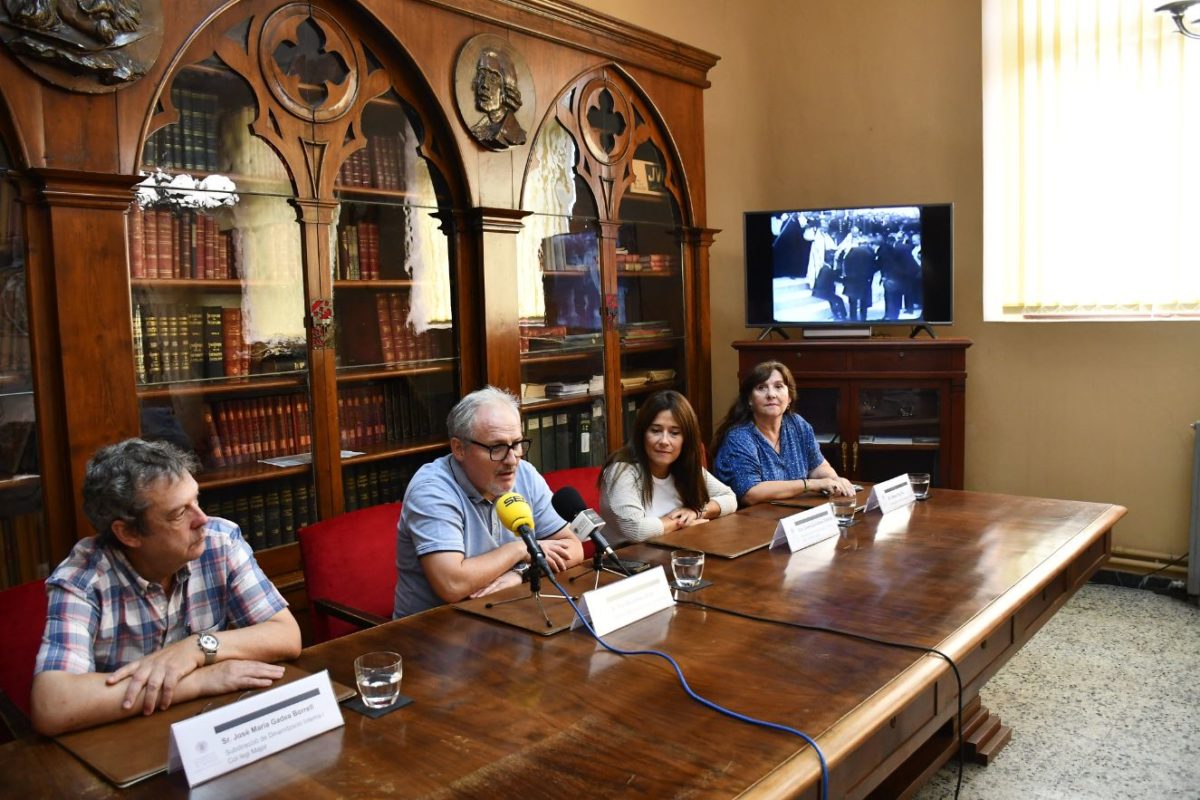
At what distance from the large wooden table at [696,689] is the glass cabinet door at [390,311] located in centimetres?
132

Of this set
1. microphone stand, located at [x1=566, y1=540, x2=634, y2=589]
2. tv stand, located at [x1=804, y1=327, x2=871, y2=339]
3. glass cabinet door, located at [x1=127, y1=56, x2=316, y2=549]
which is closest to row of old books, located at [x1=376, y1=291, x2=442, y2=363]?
glass cabinet door, located at [x1=127, y1=56, x2=316, y2=549]

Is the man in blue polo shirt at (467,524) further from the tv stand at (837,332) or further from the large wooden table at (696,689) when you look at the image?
the tv stand at (837,332)

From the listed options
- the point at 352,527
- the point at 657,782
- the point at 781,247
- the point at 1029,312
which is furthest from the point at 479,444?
the point at 1029,312

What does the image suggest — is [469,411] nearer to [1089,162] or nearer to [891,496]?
[891,496]

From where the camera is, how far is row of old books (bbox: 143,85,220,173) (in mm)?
2580

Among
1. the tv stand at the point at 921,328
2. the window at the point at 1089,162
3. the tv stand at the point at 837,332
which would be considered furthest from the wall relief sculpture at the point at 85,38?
the window at the point at 1089,162

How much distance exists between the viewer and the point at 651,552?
2.33 m

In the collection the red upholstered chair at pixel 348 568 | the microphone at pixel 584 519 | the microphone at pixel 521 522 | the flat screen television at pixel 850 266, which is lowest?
the red upholstered chair at pixel 348 568

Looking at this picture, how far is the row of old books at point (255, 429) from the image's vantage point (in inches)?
110

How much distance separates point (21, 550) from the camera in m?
2.35

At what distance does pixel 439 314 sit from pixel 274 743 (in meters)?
2.24

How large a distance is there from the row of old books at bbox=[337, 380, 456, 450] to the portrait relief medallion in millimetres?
944

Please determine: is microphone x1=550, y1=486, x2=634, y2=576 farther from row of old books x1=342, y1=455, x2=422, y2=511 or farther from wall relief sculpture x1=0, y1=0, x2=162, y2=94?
wall relief sculpture x1=0, y1=0, x2=162, y2=94

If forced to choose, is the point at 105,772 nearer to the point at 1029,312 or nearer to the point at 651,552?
the point at 651,552
